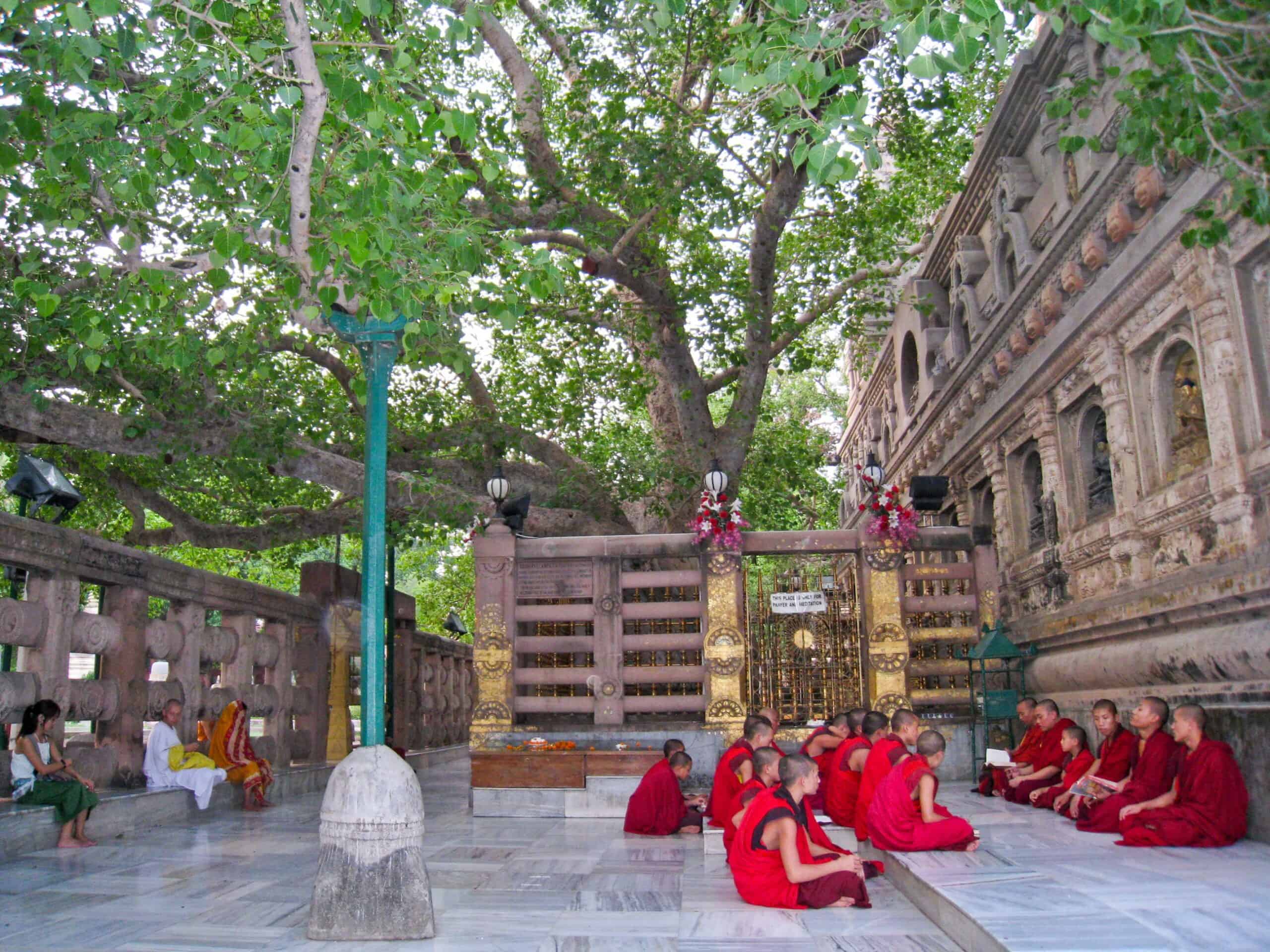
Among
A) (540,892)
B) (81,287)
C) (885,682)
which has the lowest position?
(540,892)

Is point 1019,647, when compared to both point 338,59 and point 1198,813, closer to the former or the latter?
point 1198,813

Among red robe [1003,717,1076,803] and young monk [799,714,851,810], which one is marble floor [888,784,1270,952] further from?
young monk [799,714,851,810]

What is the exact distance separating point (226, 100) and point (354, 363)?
873cm

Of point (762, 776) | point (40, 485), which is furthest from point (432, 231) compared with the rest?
point (40, 485)

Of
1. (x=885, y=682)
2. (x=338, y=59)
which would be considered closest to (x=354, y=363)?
(x=885, y=682)

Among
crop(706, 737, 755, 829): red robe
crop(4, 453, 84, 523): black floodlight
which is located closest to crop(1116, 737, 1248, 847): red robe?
crop(706, 737, 755, 829): red robe

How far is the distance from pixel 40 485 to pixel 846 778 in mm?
7688

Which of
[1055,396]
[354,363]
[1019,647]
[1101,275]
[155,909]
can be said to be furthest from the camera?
[354,363]

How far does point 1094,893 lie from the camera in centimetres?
542

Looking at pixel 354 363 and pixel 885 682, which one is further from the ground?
pixel 354 363

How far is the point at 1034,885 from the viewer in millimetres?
5695

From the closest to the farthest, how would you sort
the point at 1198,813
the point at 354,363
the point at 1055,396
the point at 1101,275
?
the point at 1198,813 < the point at 1101,275 < the point at 1055,396 < the point at 354,363

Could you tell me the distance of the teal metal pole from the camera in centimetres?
582

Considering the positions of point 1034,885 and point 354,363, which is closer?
point 1034,885
